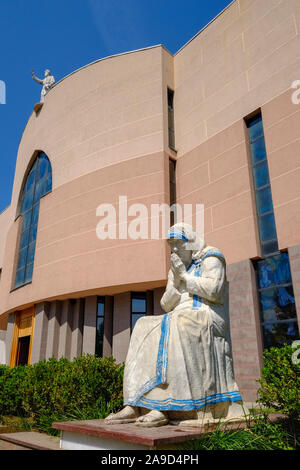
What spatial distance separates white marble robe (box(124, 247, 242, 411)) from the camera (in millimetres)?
3609

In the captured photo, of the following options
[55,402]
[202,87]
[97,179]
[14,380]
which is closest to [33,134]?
[97,179]

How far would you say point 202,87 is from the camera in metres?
15.0

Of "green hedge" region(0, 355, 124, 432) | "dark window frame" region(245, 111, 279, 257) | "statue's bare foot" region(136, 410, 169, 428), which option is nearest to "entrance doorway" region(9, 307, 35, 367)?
"green hedge" region(0, 355, 124, 432)

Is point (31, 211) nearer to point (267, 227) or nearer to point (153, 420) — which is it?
point (267, 227)

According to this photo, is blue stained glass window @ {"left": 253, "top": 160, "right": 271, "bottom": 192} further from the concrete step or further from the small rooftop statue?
the small rooftop statue

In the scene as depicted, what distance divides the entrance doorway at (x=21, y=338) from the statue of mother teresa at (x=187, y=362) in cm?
1634

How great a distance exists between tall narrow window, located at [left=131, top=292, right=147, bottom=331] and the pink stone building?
0.06 metres

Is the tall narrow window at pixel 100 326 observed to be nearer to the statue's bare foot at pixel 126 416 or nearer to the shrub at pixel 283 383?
the shrub at pixel 283 383

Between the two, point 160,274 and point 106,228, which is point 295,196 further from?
point 106,228

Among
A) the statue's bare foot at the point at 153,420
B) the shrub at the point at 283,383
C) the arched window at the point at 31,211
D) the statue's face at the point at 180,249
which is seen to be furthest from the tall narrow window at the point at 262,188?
the arched window at the point at 31,211

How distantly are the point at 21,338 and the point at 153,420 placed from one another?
18.9m

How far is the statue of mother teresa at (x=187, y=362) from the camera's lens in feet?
11.8

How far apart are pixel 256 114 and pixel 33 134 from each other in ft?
46.4

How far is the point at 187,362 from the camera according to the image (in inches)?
145
